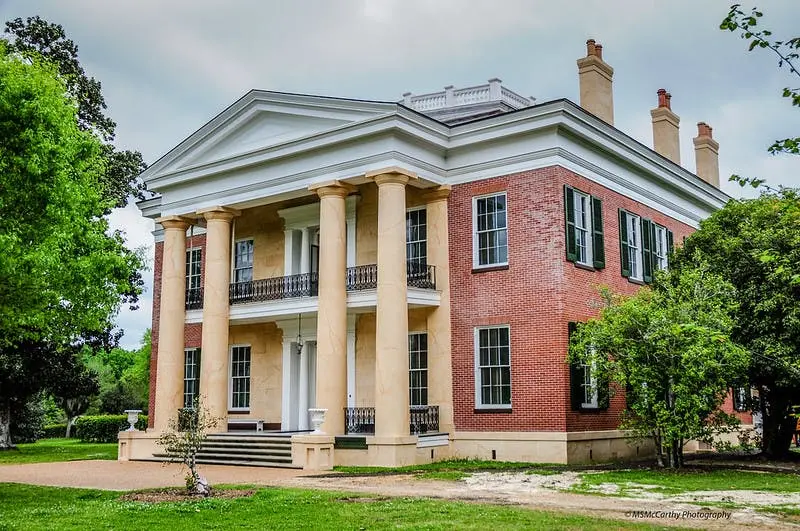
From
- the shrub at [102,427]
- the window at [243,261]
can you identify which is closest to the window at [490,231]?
the window at [243,261]

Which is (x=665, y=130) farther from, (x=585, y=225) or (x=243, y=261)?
(x=243, y=261)

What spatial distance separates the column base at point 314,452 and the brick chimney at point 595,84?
12253 millimetres

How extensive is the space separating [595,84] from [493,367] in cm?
918

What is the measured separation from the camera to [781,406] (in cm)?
2175

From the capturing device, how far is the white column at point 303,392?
2522 cm

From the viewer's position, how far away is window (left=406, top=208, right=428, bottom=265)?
75.6ft

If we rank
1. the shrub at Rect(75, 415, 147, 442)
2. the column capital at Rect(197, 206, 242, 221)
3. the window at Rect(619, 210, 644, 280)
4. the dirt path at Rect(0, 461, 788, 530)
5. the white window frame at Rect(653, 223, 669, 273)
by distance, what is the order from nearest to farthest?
the dirt path at Rect(0, 461, 788, 530) → the window at Rect(619, 210, 644, 280) → the column capital at Rect(197, 206, 242, 221) → the white window frame at Rect(653, 223, 669, 273) → the shrub at Rect(75, 415, 147, 442)

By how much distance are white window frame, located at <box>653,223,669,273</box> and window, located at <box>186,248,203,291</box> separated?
596 inches

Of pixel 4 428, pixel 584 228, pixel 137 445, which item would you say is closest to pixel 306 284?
pixel 137 445

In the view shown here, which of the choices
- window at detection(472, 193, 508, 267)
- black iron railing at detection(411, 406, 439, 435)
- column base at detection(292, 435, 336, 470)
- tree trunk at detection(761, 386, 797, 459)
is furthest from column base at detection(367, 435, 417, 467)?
tree trunk at detection(761, 386, 797, 459)

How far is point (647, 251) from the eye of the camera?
25.3 meters

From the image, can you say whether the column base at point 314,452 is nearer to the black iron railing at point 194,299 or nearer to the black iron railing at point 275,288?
the black iron railing at point 275,288

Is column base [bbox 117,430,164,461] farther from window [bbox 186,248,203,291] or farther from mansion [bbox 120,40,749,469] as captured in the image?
window [bbox 186,248,203,291]

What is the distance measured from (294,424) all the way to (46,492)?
1065 centimetres
